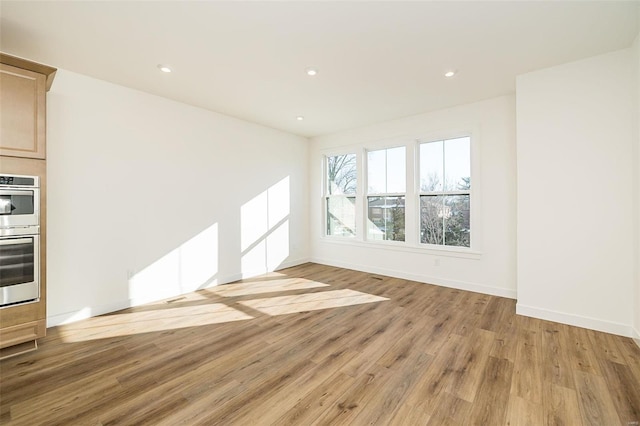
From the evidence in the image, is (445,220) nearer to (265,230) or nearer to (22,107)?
(265,230)

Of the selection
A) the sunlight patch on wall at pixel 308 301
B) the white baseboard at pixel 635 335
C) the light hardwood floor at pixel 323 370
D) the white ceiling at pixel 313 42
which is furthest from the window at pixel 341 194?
the white baseboard at pixel 635 335

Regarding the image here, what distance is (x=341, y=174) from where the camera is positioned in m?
5.84

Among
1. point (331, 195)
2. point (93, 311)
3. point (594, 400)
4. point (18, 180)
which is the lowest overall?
point (594, 400)

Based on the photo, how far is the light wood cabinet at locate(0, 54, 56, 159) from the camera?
2.25 metres

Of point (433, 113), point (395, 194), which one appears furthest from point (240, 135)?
point (433, 113)

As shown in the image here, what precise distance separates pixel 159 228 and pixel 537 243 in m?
4.82

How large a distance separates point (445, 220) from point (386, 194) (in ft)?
3.76

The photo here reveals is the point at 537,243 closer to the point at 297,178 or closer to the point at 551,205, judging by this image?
the point at 551,205

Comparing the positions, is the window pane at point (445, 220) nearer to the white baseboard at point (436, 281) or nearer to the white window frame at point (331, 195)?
the white baseboard at point (436, 281)

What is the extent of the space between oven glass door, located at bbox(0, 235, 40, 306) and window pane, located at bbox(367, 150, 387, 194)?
4677 mm

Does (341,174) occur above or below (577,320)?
above

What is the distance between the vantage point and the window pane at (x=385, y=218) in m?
4.95

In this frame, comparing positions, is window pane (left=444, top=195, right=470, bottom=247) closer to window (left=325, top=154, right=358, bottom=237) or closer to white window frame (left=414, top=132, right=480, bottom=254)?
white window frame (left=414, top=132, right=480, bottom=254)

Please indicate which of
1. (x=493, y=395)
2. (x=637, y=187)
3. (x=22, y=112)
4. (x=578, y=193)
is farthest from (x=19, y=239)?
(x=637, y=187)
